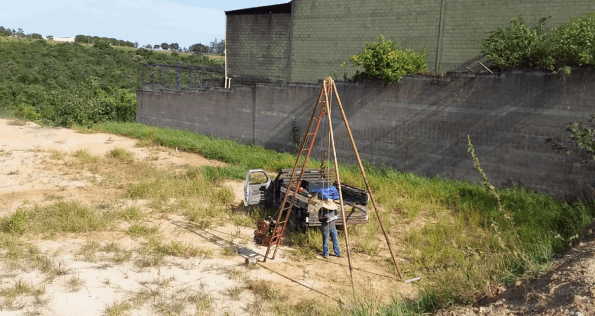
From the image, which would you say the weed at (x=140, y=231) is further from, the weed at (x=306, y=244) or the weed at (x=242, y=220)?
the weed at (x=306, y=244)

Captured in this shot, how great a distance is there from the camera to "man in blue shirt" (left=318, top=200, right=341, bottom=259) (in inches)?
334

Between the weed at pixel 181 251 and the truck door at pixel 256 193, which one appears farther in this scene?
the truck door at pixel 256 193

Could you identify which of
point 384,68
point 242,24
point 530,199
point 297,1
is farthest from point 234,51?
point 530,199

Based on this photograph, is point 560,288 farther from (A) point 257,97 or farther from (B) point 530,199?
(A) point 257,97

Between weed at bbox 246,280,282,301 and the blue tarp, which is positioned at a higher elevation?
the blue tarp

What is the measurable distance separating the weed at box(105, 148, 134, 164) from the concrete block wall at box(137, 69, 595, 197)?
505 cm

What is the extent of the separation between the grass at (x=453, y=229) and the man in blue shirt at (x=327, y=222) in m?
0.39

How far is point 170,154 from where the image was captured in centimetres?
1764

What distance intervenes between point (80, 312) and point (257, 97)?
11926 millimetres

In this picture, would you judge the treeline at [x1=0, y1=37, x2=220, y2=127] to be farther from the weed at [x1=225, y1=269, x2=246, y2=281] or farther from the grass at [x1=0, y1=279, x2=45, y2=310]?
the weed at [x1=225, y1=269, x2=246, y2=281]

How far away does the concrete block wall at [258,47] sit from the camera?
2045cm

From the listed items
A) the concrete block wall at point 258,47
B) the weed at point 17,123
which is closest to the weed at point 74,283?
the concrete block wall at point 258,47

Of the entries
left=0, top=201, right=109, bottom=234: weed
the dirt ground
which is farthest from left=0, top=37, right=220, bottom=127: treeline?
left=0, top=201, right=109, bottom=234: weed

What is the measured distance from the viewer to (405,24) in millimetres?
16875
